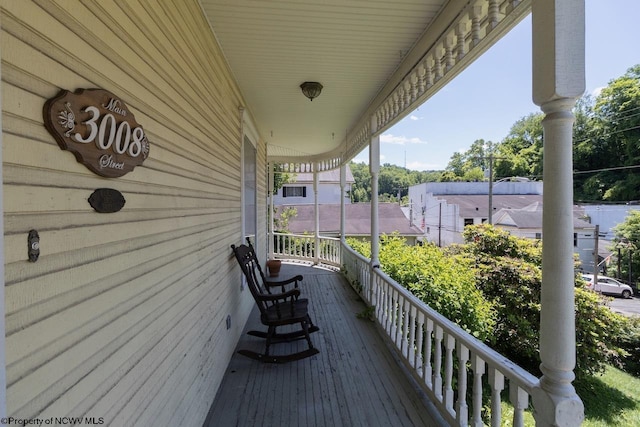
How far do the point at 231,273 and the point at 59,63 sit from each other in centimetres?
283

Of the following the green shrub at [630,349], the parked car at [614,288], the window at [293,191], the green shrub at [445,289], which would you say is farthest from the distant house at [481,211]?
the green shrub at [445,289]

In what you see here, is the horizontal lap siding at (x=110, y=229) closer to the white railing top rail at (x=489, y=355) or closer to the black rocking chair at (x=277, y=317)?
the black rocking chair at (x=277, y=317)

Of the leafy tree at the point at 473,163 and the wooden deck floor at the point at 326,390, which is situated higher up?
the leafy tree at the point at 473,163

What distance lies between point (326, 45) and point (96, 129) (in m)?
2.32

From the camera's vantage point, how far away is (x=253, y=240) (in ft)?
17.2

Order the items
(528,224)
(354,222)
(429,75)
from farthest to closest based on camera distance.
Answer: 1. (354,222)
2. (528,224)
3. (429,75)

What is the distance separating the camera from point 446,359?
7.48ft

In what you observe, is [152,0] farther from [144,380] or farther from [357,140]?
[357,140]

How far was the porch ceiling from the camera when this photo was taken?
7.39ft

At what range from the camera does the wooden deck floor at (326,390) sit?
234 centimetres

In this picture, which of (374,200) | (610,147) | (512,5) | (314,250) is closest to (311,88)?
(374,200)

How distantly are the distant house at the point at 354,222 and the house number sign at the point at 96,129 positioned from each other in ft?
49.5

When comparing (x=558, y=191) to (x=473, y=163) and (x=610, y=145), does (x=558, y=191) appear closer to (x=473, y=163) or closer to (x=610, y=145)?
(x=610, y=145)

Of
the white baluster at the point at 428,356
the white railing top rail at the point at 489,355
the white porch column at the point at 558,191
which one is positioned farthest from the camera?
the white baluster at the point at 428,356
